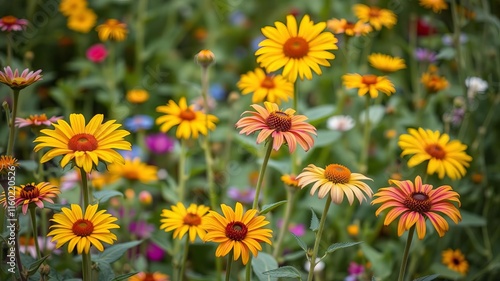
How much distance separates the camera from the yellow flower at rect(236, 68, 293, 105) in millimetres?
1282

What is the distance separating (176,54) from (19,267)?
5.30 feet

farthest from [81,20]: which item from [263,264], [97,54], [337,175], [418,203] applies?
[418,203]

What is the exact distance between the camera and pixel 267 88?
1.31 metres

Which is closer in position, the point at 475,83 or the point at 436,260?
the point at 436,260

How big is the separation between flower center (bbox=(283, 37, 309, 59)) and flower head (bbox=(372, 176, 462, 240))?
0.32 metres

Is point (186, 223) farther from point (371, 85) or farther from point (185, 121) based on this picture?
point (371, 85)

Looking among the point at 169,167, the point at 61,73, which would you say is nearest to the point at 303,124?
the point at 169,167

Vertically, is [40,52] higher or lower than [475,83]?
higher

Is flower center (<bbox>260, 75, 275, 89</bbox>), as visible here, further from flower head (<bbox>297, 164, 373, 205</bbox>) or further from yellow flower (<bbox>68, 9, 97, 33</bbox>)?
yellow flower (<bbox>68, 9, 97, 33</bbox>)

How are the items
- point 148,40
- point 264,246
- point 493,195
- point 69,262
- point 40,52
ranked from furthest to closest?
point 148,40, point 40,52, point 493,195, point 264,246, point 69,262

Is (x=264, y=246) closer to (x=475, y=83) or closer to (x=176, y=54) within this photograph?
(x=475, y=83)

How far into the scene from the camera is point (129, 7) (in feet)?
8.20

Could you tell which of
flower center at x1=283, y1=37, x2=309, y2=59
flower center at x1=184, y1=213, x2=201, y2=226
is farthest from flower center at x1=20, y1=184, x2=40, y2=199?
flower center at x1=283, y1=37, x2=309, y2=59

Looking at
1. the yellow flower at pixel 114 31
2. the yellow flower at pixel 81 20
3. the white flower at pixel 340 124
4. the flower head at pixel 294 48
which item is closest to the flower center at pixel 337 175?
the flower head at pixel 294 48
